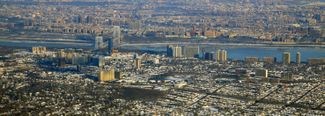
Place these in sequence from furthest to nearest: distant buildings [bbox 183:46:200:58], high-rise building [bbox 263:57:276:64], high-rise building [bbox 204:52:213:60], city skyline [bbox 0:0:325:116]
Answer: distant buildings [bbox 183:46:200:58]
high-rise building [bbox 204:52:213:60]
high-rise building [bbox 263:57:276:64]
city skyline [bbox 0:0:325:116]

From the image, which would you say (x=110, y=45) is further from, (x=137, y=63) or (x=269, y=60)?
(x=269, y=60)

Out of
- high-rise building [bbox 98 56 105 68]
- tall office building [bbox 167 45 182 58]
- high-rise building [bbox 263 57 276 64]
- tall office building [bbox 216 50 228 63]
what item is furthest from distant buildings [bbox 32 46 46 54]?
high-rise building [bbox 263 57 276 64]

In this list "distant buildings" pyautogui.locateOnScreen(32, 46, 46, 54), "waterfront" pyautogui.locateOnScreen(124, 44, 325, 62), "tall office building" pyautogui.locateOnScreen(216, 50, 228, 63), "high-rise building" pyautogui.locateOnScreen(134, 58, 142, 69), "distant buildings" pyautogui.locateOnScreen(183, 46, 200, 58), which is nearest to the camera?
"high-rise building" pyautogui.locateOnScreen(134, 58, 142, 69)

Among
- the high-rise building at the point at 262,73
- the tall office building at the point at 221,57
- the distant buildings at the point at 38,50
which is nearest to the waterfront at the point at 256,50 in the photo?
the tall office building at the point at 221,57

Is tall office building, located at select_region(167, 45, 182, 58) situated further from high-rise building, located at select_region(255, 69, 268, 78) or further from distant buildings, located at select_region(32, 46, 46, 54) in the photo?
high-rise building, located at select_region(255, 69, 268, 78)

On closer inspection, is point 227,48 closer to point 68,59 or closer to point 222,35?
point 222,35

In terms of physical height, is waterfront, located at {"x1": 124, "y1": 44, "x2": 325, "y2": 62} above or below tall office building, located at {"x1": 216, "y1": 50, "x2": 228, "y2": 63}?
below

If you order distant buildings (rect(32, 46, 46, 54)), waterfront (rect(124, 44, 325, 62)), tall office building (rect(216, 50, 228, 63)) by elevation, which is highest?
distant buildings (rect(32, 46, 46, 54))

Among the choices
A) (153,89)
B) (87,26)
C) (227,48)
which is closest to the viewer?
(153,89)

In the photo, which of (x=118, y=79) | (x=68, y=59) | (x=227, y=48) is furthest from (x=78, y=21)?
(x=118, y=79)

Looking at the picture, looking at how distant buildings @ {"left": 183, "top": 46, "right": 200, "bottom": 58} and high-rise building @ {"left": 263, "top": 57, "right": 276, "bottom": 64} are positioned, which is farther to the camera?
distant buildings @ {"left": 183, "top": 46, "right": 200, "bottom": 58}

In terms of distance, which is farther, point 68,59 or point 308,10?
point 308,10
